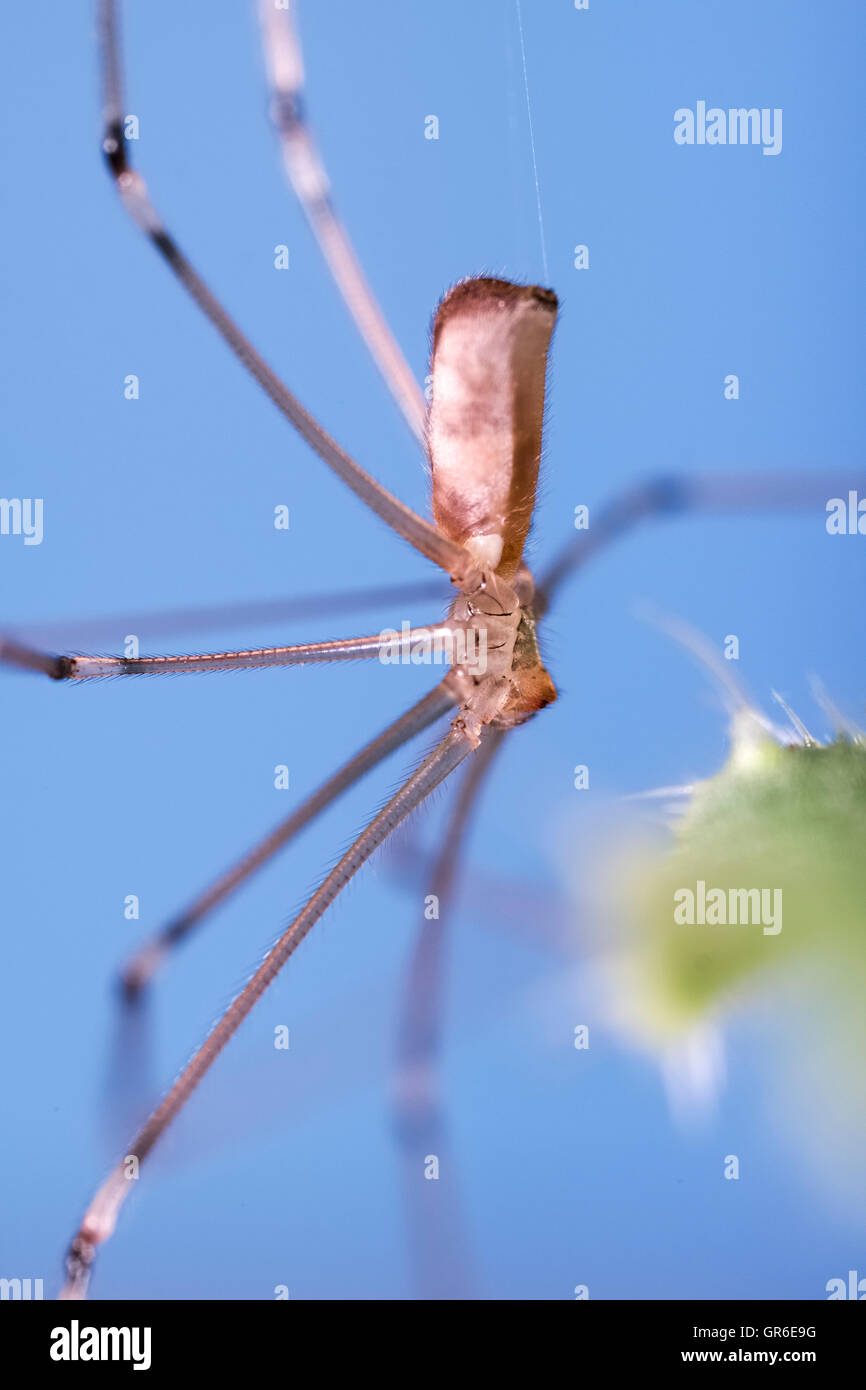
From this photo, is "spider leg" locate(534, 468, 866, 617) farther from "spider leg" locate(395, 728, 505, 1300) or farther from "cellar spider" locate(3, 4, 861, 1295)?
"spider leg" locate(395, 728, 505, 1300)

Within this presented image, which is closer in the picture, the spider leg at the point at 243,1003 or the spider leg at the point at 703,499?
the spider leg at the point at 243,1003

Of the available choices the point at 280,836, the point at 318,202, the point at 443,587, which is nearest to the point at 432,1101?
the point at 280,836

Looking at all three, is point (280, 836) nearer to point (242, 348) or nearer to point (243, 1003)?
point (243, 1003)

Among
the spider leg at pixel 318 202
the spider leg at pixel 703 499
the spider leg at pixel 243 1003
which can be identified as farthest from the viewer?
the spider leg at pixel 703 499

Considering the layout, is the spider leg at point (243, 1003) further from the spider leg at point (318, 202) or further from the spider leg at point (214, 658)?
the spider leg at point (318, 202)

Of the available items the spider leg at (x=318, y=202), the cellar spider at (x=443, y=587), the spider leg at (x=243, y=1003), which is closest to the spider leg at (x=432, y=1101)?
the cellar spider at (x=443, y=587)

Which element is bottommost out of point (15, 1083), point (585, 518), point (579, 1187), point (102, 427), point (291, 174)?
point (579, 1187)

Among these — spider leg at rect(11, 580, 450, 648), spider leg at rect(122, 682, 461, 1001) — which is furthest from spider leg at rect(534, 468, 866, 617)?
spider leg at rect(122, 682, 461, 1001)
